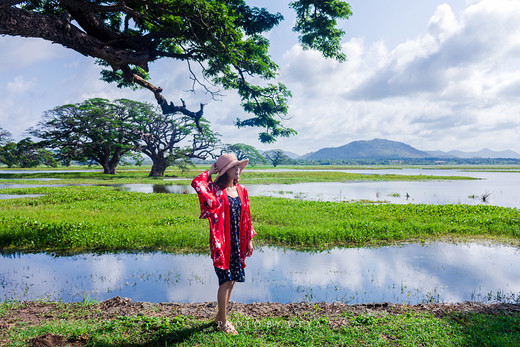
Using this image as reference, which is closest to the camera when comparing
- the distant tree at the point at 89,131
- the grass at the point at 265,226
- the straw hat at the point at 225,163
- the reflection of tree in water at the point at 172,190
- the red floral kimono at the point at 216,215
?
the red floral kimono at the point at 216,215

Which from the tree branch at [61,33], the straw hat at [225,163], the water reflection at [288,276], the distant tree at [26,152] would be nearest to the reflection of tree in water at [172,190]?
the water reflection at [288,276]

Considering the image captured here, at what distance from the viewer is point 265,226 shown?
42.8 ft

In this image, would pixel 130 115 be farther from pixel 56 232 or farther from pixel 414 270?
pixel 414 270

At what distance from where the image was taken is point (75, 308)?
5.73 metres

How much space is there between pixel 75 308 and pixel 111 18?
37.7 feet

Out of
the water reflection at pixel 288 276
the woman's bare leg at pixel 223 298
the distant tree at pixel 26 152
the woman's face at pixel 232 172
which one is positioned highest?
the distant tree at pixel 26 152

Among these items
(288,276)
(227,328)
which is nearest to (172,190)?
(288,276)

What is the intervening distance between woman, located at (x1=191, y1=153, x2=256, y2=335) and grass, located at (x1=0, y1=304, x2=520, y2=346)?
0.48m

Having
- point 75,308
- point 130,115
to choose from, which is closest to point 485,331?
point 75,308

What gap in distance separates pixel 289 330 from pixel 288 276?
3406 mm

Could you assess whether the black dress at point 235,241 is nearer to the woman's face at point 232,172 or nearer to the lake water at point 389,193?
the woman's face at point 232,172

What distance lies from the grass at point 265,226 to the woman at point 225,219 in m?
6.19

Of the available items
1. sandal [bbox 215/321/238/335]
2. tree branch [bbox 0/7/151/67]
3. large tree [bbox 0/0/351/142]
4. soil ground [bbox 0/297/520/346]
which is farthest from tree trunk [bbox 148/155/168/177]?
sandal [bbox 215/321/238/335]

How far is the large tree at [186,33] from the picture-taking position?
8.87 metres
